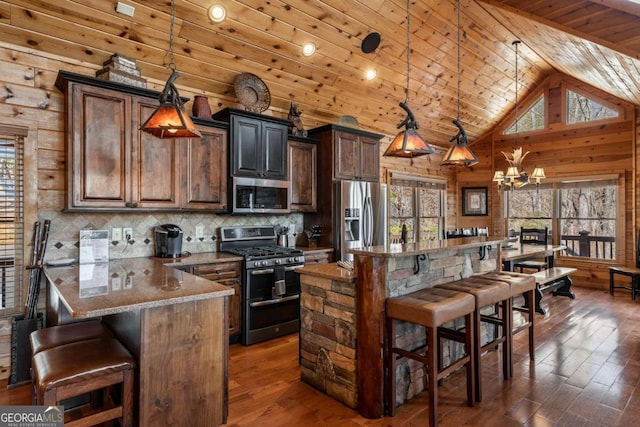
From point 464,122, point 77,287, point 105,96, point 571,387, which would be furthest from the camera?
point 464,122

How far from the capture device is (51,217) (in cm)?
310

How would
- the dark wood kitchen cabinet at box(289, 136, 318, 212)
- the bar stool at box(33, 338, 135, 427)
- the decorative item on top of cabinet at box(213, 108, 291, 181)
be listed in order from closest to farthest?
the bar stool at box(33, 338, 135, 427), the decorative item on top of cabinet at box(213, 108, 291, 181), the dark wood kitchen cabinet at box(289, 136, 318, 212)

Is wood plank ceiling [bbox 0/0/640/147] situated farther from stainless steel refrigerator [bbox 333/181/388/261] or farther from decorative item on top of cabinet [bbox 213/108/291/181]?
stainless steel refrigerator [bbox 333/181/388/261]

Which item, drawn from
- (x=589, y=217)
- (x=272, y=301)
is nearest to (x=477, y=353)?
(x=272, y=301)

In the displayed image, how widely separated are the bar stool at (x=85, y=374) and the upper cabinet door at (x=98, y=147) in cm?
146

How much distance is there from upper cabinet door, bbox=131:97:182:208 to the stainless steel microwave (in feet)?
2.10

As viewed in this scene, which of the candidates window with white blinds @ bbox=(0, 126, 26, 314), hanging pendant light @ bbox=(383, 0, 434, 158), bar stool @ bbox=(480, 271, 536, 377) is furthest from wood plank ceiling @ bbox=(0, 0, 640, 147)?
bar stool @ bbox=(480, 271, 536, 377)

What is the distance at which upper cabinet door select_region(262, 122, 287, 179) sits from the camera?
163 inches

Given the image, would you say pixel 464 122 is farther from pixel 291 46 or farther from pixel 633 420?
pixel 633 420

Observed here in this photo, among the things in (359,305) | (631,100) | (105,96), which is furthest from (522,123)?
(105,96)

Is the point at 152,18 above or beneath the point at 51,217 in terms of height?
above

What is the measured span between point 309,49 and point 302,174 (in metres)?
1.48

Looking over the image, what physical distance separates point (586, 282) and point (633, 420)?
5.07m

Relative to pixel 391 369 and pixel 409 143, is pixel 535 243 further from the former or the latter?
pixel 391 369
